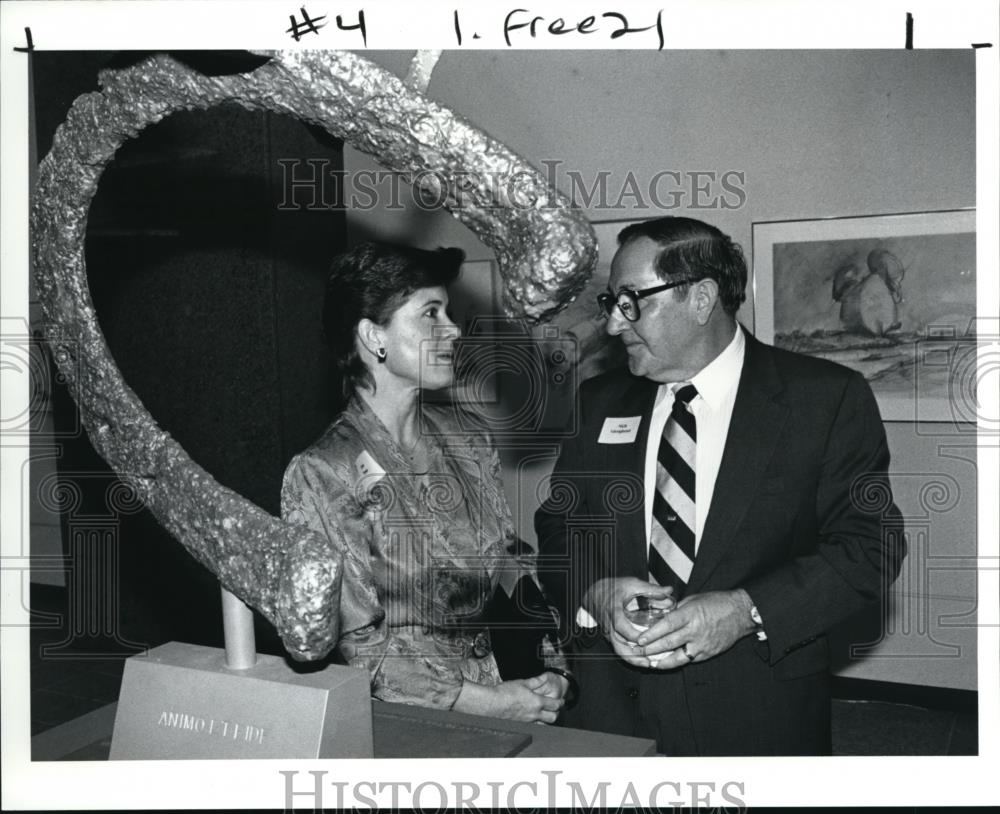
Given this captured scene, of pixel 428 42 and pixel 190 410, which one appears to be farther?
pixel 190 410

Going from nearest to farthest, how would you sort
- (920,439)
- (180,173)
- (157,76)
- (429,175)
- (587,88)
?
1. (429,175)
2. (157,76)
3. (180,173)
4. (920,439)
5. (587,88)

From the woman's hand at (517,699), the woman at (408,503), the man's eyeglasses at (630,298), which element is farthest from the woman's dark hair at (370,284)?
the woman's hand at (517,699)

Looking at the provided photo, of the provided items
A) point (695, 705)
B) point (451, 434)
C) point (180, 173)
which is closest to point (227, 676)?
point (451, 434)

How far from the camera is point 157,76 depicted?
3.29 feet

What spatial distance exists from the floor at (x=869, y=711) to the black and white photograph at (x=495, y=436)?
14 mm

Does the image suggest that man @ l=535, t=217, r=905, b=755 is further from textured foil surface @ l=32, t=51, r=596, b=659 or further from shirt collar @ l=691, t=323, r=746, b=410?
textured foil surface @ l=32, t=51, r=596, b=659

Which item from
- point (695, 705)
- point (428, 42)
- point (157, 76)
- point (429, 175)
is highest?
point (428, 42)

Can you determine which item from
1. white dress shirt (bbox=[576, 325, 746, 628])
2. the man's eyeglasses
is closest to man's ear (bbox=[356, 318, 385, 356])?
the man's eyeglasses

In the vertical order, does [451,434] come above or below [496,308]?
below

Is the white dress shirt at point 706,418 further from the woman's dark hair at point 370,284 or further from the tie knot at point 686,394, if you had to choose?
the woman's dark hair at point 370,284

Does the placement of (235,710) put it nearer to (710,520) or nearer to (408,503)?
(408,503)

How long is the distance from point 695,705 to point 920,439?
169 centimetres

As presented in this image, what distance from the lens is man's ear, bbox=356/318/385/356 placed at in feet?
4.96

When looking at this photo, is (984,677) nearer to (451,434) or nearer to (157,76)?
(451,434)
